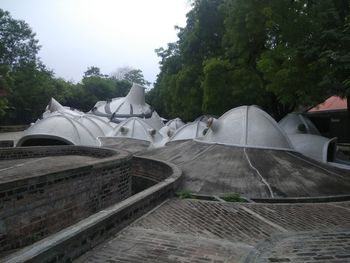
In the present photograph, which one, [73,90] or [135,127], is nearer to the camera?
[135,127]

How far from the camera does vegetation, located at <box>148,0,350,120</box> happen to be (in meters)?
9.48

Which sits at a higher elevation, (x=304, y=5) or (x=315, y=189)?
(x=304, y=5)

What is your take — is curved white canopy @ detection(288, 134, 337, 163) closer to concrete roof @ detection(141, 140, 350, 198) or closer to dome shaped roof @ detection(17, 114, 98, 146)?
concrete roof @ detection(141, 140, 350, 198)

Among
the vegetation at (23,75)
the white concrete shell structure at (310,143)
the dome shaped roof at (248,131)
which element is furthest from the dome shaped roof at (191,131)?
the vegetation at (23,75)

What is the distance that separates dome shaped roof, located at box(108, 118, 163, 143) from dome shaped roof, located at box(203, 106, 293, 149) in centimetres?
1022

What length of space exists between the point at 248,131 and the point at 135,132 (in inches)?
475

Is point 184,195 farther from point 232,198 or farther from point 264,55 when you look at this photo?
point 264,55

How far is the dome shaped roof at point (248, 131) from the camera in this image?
12.0m

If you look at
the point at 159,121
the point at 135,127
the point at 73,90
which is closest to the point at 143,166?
the point at 135,127

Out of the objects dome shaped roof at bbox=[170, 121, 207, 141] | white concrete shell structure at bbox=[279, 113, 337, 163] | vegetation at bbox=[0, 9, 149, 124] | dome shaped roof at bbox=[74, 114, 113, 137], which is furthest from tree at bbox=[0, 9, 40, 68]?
white concrete shell structure at bbox=[279, 113, 337, 163]

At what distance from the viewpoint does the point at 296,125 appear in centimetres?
1762

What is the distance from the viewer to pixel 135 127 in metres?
23.8

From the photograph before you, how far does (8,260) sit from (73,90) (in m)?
55.9

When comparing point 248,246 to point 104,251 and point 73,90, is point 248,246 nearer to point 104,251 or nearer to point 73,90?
point 104,251
